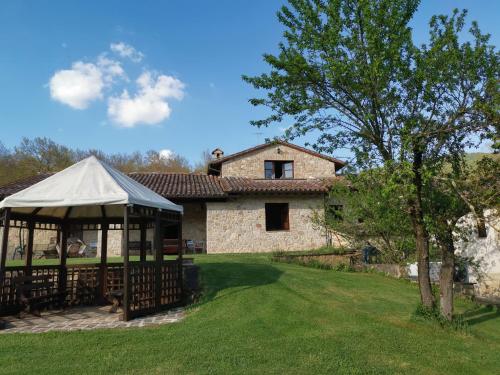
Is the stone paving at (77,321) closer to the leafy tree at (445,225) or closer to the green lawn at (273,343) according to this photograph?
the green lawn at (273,343)

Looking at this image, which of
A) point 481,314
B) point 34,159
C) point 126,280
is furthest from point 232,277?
point 34,159

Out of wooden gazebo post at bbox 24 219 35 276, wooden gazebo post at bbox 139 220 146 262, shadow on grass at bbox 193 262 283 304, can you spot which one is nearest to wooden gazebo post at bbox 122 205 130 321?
shadow on grass at bbox 193 262 283 304

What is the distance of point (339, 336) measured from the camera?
5.63m

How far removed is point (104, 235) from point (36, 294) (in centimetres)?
189

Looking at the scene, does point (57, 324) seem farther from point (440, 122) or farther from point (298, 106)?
point (440, 122)

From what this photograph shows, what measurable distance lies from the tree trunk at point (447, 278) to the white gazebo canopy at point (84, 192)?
5412mm

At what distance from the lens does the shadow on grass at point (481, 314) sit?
7.90m

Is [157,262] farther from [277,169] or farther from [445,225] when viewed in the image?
[277,169]

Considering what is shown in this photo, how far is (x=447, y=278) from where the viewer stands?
22.7 ft

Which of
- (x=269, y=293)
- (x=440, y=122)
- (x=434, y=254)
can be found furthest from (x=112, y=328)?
(x=434, y=254)

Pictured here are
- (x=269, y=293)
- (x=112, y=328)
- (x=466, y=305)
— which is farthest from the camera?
(x=466, y=305)

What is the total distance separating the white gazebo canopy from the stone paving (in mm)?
2030

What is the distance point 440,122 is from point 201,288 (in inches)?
235

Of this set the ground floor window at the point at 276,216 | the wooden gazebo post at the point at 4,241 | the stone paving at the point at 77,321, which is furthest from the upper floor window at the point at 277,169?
the wooden gazebo post at the point at 4,241
